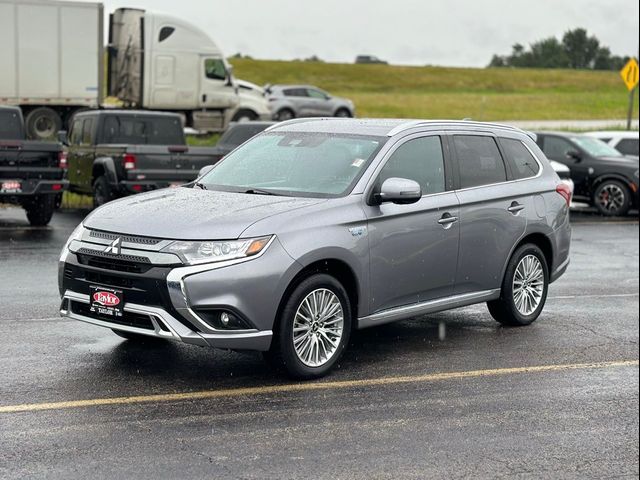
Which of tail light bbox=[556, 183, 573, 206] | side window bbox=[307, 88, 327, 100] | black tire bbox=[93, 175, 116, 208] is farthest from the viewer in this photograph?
side window bbox=[307, 88, 327, 100]

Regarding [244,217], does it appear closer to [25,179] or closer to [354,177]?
[354,177]

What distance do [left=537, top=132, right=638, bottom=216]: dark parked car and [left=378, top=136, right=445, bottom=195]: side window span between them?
49.8ft

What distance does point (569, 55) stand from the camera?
6348 inches

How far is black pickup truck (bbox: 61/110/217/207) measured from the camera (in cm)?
1858

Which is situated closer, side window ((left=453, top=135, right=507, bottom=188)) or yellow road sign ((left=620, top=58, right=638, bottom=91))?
side window ((left=453, top=135, right=507, bottom=188))

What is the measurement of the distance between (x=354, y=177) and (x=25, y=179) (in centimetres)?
972

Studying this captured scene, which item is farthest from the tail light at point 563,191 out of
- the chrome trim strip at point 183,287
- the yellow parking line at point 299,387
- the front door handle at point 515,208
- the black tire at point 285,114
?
the black tire at point 285,114

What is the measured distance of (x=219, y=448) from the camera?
6.08 m

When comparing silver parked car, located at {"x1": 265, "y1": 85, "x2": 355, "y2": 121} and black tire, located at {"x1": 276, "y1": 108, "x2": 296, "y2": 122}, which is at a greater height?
silver parked car, located at {"x1": 265, "y1": 85, "x2": 355, "y2": 121}

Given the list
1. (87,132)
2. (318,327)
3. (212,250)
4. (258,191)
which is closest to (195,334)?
(212,250)

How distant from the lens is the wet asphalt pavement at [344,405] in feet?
19.3

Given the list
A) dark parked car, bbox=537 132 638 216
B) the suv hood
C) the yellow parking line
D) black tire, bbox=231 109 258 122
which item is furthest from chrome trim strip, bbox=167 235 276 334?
black tire, bbox=231 109 258 122

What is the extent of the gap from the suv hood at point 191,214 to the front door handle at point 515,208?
91.1 inches

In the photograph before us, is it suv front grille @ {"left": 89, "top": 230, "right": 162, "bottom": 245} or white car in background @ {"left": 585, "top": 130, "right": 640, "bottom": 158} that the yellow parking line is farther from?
white car in background @ {"left": 585, "top": 130, "right": 640, "bottom": 158}
